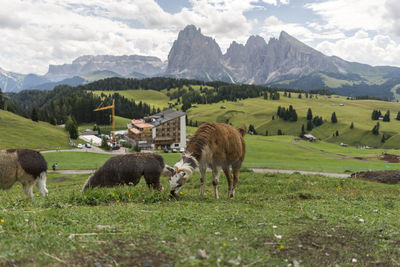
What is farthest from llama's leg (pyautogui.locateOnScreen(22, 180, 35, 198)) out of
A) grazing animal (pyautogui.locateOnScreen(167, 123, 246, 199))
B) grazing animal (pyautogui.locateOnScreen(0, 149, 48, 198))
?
grazing animal (pyautogui.locateOnScreen(167, 123, 246, 199))

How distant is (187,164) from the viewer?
12016 millimetres

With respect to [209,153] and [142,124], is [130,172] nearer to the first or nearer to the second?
[209,153]

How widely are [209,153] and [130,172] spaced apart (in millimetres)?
5396

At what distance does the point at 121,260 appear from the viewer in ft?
16.8

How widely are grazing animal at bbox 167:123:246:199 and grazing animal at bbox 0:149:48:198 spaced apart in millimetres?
7280

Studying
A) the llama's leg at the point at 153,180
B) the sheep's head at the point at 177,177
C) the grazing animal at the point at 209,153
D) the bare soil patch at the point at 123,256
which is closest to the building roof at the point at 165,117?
the llama's leg at the point at 153,180

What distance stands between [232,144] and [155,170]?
4.92 m

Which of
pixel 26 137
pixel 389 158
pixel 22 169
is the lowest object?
pixel 389 158

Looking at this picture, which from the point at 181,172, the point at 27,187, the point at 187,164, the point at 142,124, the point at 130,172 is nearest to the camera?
the point at 181,172


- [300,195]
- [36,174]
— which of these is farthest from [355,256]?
[36,174]

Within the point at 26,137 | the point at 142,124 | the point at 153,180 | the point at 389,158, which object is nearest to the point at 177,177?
the point at 153,180

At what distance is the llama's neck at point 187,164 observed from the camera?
11.9m

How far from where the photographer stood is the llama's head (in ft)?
38.5

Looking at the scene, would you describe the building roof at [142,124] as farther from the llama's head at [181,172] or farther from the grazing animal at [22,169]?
the llama's head at [181,172]
